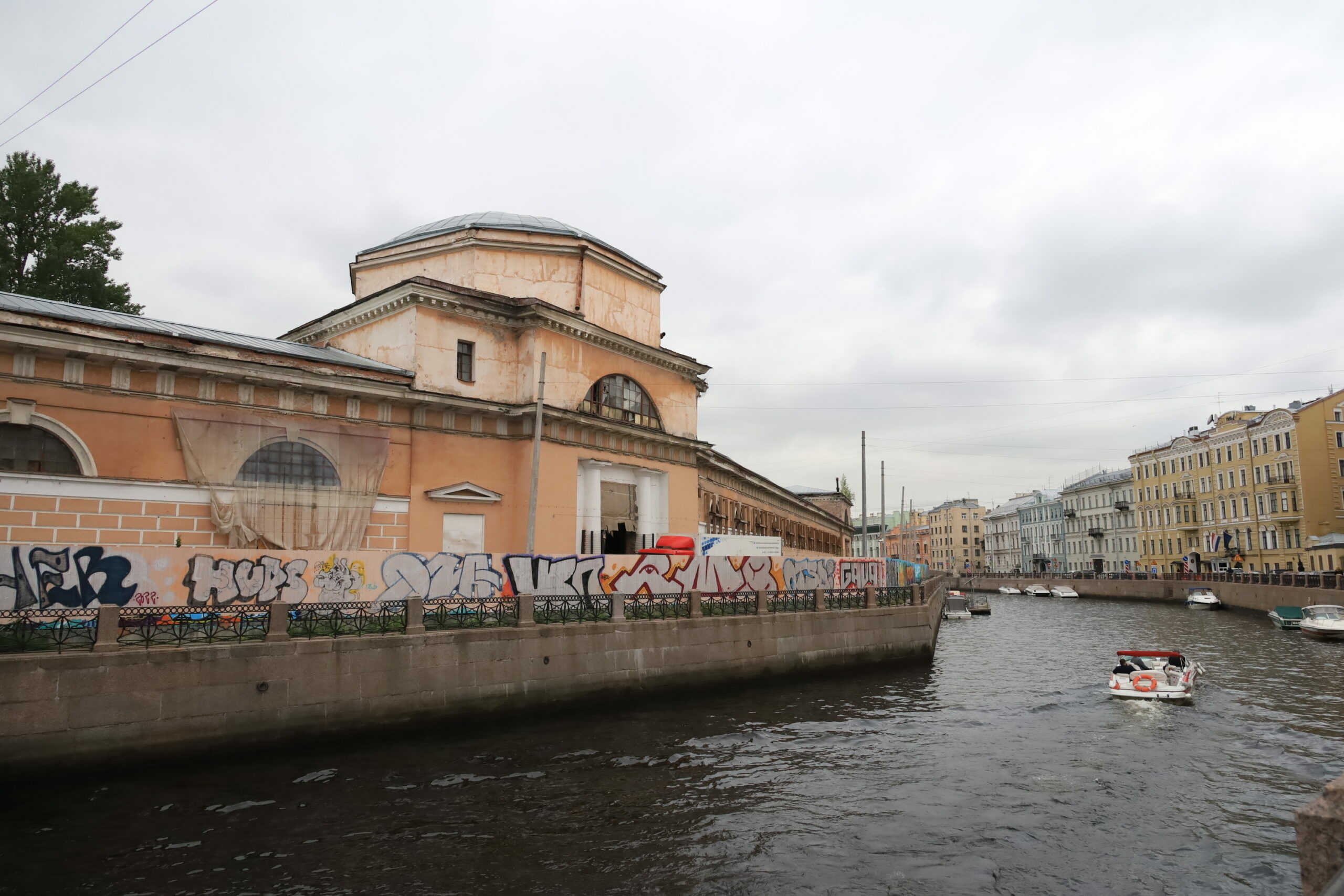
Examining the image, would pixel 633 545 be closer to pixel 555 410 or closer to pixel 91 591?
pixel 555 410

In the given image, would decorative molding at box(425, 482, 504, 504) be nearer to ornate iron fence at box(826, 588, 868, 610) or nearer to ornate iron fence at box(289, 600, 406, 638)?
ornate iron fence at box(289, 600, 406, 638)

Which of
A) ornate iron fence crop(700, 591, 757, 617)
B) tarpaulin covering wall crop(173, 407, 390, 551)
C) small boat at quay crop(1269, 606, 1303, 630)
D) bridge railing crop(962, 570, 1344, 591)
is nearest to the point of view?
tarpaulin covering wall crop(173, 407, 390, 551)

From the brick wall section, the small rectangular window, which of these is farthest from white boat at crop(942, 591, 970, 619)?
the brick wall section

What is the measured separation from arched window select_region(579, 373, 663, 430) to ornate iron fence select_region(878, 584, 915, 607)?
11.8m

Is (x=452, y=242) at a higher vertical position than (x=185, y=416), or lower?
higher

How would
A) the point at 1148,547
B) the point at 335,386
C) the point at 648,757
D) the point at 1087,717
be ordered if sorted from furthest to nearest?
the point at 1148,547, the point at 335,386, the point at 1087,717, the point at 648,757

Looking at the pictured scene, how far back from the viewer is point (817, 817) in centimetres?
1284

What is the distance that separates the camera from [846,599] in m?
30.2

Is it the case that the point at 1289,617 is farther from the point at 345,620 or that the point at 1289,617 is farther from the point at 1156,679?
the point at 345,620

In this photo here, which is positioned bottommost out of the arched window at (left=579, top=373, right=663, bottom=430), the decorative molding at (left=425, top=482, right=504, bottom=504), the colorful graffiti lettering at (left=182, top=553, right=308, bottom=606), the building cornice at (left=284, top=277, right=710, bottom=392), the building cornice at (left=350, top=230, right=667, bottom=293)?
the colorful graffiti lettering at (left=182, top=553, right=308, bottom=606)

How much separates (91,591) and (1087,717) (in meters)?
23.4

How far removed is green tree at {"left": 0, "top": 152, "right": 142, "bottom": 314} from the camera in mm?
37000

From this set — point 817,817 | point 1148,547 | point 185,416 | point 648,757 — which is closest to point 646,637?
point 648,757

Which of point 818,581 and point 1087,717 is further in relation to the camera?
point 818,581
